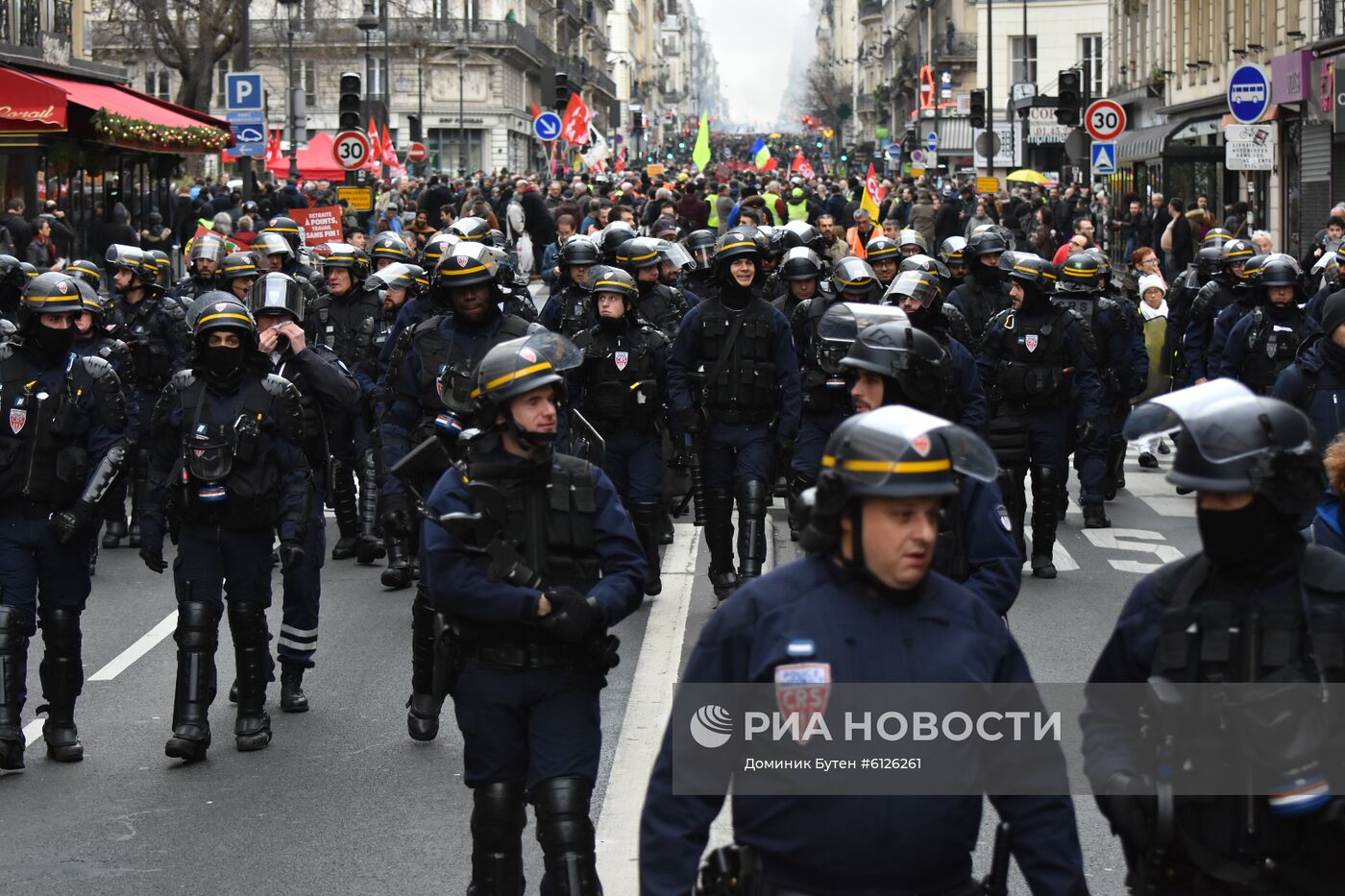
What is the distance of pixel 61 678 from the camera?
800 centimetres

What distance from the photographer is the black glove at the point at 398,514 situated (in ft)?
25.9

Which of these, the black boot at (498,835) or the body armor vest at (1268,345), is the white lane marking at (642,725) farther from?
the body armor vest at (1268,345)

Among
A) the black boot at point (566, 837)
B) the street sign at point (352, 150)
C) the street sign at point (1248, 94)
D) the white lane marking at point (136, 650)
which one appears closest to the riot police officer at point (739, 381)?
the white lane marking at point (136, 650)

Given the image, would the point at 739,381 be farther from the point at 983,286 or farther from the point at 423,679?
the point at 983,286

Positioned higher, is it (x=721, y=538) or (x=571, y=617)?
(x=571, y=617)

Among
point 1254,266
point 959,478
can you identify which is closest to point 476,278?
point 959,478

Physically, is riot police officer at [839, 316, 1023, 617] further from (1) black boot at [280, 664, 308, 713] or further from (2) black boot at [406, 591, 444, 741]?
(1) black boot at [280, 664, 308, 713]

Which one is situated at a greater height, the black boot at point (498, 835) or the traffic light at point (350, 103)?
the traffic light at point (350, 103)

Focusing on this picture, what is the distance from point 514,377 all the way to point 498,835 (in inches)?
47.6

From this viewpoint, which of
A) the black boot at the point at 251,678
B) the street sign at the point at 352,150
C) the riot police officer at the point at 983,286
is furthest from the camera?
the street sign at the point at 352,150

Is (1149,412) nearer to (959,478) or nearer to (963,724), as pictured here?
(963,724)

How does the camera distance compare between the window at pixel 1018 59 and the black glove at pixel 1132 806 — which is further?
the window at pixel 1018 59

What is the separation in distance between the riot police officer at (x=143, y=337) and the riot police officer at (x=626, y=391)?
3296mm

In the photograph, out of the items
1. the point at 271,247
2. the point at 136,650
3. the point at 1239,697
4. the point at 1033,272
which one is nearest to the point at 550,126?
the point at 271,247
